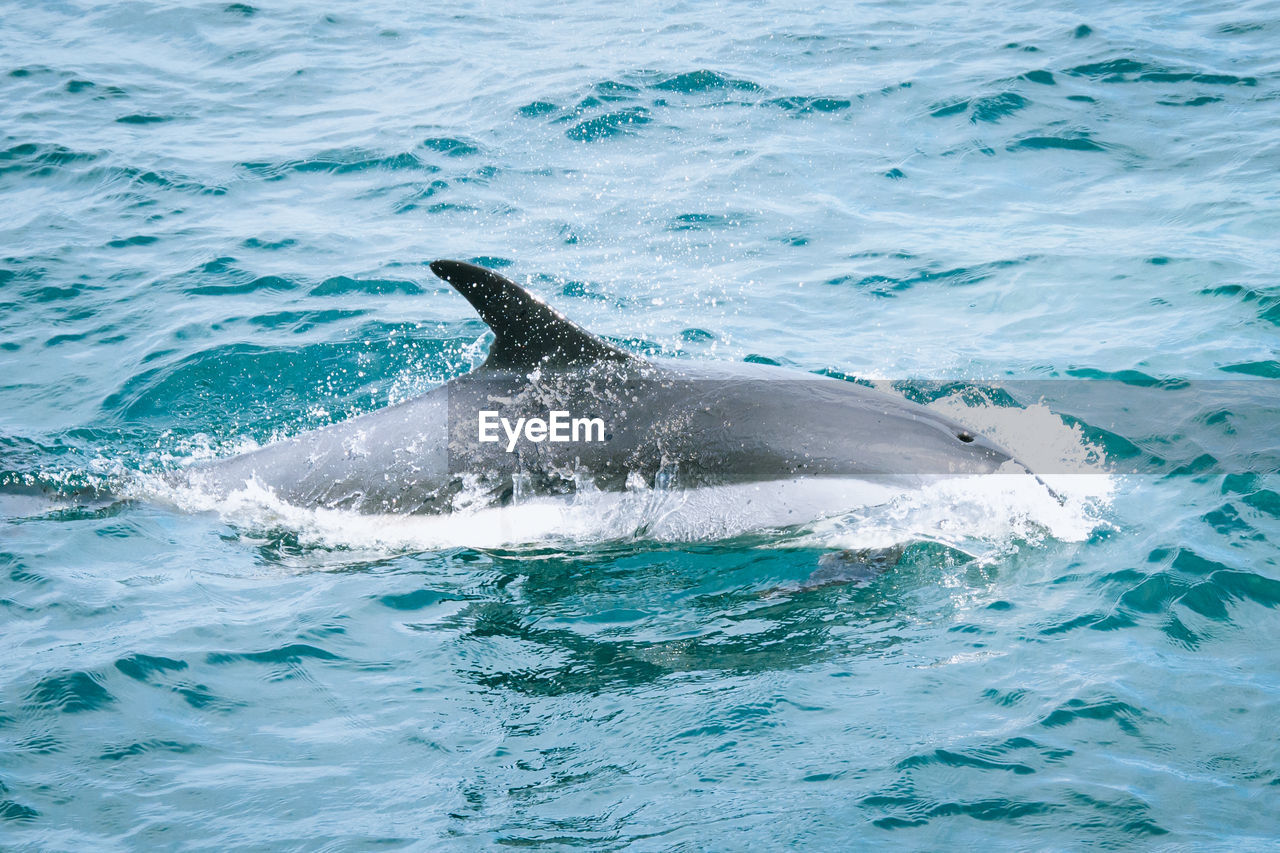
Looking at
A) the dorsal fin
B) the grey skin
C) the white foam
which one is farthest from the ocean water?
the dorsal fin

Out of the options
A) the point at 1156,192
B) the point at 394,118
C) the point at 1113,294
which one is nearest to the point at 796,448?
the point at 1113,294

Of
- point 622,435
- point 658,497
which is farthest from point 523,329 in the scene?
point 658,497

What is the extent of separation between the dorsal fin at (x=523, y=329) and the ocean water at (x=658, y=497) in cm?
96

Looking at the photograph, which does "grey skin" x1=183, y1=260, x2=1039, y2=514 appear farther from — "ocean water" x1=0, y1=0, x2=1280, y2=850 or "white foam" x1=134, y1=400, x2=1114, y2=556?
"ocean water" x1=0, y1=0, x2=1280, y2=850

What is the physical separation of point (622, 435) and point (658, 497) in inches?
17.6

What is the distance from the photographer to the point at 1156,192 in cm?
1252

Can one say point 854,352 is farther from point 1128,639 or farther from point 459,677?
point 459,677

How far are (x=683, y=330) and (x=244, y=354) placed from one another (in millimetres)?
4013

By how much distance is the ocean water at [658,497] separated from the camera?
511cm

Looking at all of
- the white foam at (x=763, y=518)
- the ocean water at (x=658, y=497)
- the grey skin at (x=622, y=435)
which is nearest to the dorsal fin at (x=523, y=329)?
the grey skin at (x=622, y=435)

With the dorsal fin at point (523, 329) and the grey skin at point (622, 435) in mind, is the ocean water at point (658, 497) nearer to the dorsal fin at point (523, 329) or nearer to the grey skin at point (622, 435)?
the grey skin at point (622, 435)

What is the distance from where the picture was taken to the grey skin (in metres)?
6.73

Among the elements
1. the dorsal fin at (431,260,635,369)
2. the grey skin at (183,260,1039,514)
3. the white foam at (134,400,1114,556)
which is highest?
the dorsal fin at (431,260,635,369)

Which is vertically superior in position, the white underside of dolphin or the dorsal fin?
the dorsal fin
